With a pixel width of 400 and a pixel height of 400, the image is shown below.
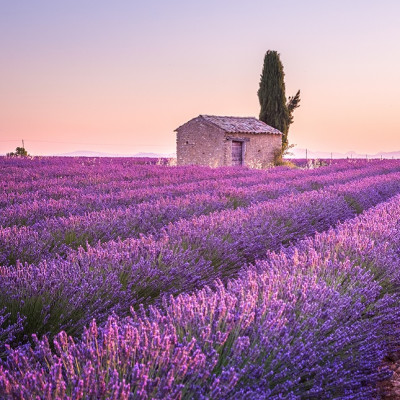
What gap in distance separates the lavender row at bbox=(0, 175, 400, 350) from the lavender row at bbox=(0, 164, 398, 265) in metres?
0.44

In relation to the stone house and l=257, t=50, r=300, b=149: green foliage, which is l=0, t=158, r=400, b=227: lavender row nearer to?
the stone house

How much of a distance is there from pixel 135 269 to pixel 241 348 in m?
1.63

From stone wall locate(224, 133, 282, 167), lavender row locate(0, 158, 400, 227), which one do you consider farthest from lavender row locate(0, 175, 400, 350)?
stone wall locate(224, 133, 282, 167)

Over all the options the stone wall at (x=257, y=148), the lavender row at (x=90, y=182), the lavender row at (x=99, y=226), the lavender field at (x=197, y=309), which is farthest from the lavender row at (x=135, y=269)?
the stone wall at (x=257, y=148)

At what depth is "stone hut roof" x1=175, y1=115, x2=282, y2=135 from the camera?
65.8ft

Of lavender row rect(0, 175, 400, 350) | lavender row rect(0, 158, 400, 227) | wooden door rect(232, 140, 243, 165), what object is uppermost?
wooden door rect(232, 140, 243, 165)

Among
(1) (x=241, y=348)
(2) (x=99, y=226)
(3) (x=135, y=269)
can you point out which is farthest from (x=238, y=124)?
(1) (x=241, y=348)

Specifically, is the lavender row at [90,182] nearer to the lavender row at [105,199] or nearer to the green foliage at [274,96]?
the lavender row at [105,199]

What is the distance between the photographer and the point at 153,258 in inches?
131

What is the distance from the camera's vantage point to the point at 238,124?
21641 millimetres

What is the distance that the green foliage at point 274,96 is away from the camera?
2531cm

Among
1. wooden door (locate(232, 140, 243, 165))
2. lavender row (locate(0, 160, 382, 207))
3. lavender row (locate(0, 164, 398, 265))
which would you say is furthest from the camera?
wooden door (locate(232, 140, 243, 165))

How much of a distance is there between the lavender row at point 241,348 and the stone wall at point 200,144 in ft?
55.5

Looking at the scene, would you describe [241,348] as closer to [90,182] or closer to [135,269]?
[135,269]
